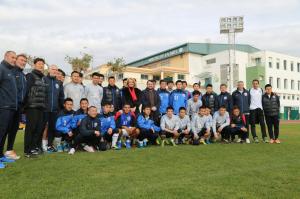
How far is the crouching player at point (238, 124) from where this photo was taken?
9750 mm

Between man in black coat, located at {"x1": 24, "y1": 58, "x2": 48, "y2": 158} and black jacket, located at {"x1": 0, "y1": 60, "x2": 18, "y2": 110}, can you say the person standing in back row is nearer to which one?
man in black coat, located at {"x1": 24, "y1": 58, "x2": 48, "y2": 158}

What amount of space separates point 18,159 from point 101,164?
1.77 m

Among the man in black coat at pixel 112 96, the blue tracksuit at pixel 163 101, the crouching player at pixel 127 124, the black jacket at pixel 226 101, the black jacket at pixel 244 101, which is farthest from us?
the black jacket at pixel 226 101

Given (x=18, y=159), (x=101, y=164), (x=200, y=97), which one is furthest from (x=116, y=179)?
(x=200, y=97)

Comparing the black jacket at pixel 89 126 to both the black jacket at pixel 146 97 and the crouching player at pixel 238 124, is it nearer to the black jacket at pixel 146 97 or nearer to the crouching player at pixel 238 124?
the black jacket at pixel 146 97

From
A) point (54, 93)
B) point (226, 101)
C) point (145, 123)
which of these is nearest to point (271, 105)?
point (226, 101)

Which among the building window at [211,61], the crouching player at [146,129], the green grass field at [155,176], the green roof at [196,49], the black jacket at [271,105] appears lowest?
the green grass field at [155,176]

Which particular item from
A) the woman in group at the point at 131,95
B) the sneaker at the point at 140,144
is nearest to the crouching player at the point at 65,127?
the woman in group at the point at 131,95

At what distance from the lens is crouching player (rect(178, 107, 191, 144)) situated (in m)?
9.37

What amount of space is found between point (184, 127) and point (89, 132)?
10.4 ft

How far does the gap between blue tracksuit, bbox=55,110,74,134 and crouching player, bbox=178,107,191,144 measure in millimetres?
3228

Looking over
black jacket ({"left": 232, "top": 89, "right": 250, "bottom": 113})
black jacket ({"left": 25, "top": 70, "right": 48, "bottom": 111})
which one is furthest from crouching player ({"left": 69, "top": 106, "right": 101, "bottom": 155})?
black jacket ({"left": 232, "top": 89, "right": 250, "bottom": 113})

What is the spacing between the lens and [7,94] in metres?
5.80

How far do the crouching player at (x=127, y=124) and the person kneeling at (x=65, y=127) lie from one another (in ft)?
4.44
